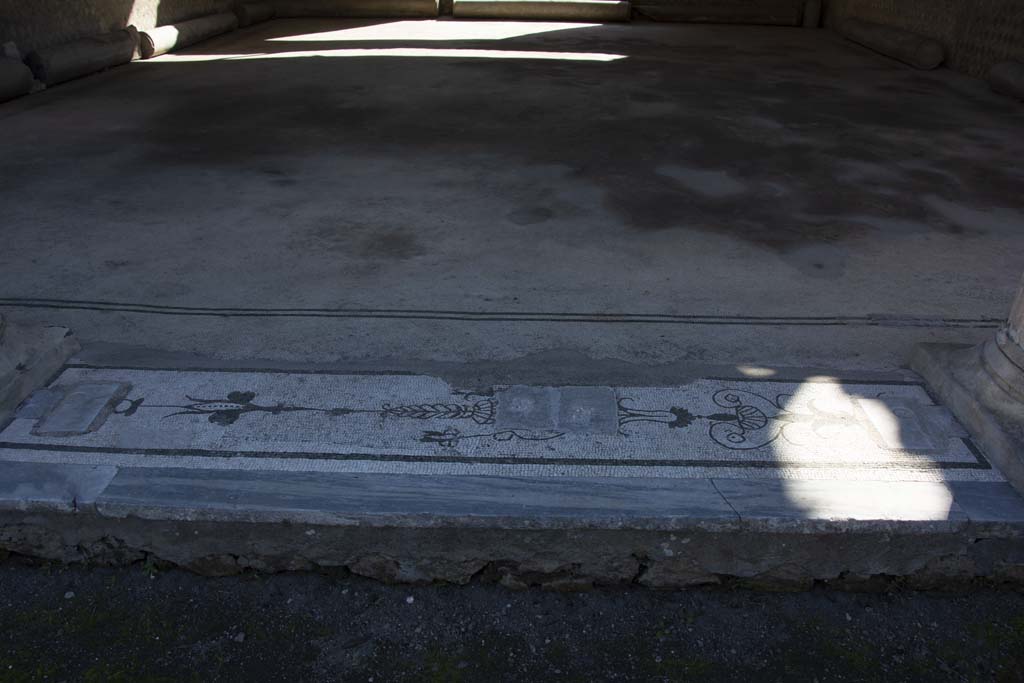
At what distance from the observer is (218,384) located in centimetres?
203

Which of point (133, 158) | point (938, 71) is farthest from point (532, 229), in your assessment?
point (938, 71)

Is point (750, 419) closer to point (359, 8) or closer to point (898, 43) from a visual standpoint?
point (898, 43)

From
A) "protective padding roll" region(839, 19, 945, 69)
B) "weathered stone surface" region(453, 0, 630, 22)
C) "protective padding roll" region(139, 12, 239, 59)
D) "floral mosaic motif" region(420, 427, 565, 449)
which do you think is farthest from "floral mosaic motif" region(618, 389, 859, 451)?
"weathered stone surface" region(453, 0, 630, 22)

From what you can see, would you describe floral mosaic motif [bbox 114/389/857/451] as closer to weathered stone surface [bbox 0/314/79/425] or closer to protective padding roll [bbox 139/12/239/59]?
weathered stone surface [bbox 0/314/79/425]

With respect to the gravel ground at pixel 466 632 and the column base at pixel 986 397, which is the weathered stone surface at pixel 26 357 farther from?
the column base at pixel 986 397

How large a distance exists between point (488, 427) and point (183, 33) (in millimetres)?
7414

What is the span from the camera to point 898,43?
25.0 ft

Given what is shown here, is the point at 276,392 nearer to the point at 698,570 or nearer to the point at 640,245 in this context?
the point at 698,570

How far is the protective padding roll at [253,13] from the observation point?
935 cm

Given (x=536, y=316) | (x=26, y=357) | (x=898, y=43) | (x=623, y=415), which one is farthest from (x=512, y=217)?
(x=898, y=43)

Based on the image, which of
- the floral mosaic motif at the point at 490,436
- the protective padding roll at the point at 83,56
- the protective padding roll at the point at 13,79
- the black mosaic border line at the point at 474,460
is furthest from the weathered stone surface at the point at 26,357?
the protective padding roll at the point at 83,56

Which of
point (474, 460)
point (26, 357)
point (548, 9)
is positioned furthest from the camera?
point (548, 9)

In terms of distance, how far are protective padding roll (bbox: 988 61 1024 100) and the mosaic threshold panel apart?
194 inches

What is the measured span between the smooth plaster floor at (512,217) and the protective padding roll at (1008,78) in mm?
110
